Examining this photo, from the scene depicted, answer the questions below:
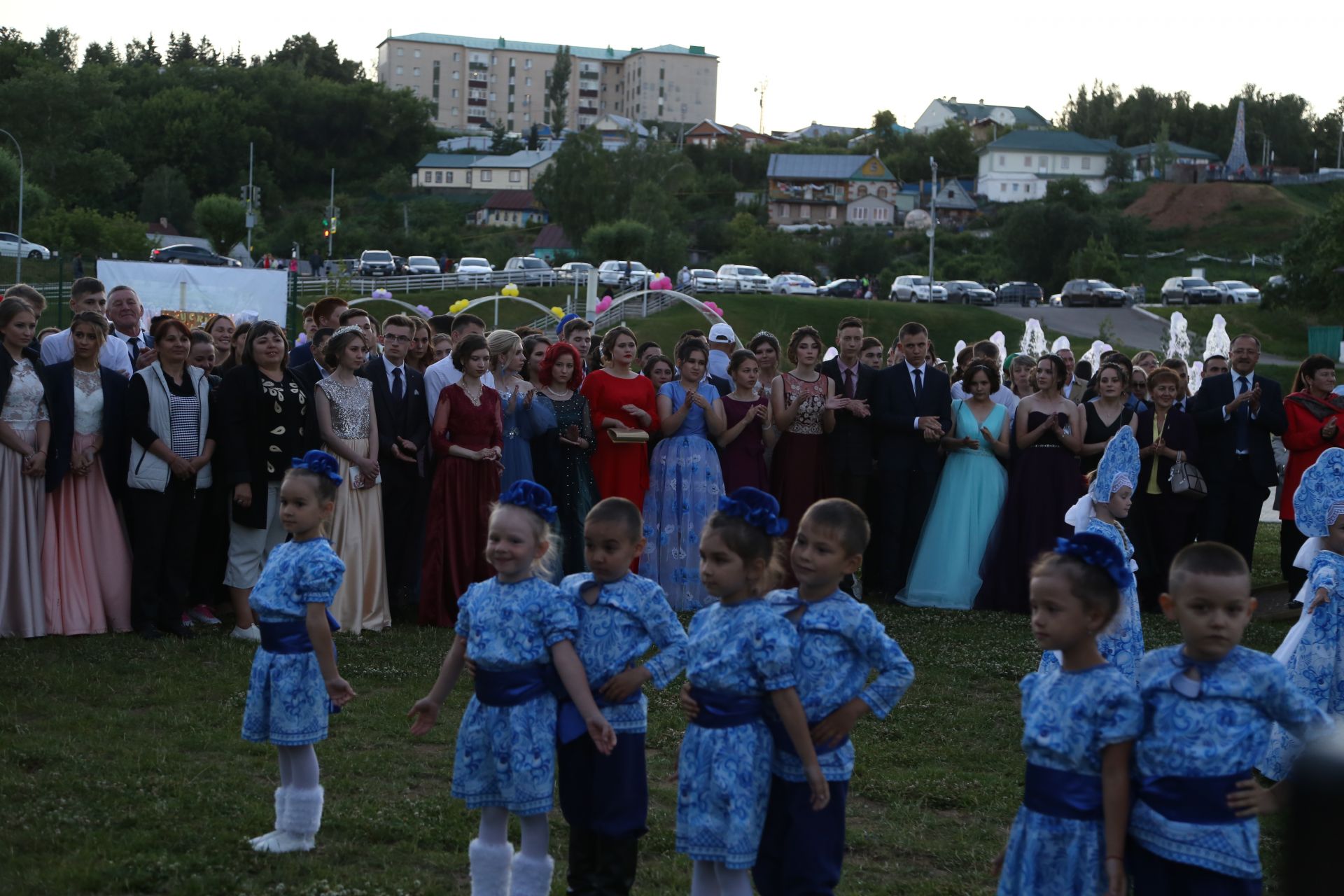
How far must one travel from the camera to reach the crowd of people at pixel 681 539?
3842 millimetres

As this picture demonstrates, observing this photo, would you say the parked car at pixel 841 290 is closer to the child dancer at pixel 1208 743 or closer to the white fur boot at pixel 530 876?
the white fur boot at pixel 530 876

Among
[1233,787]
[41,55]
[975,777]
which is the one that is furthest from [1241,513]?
[41,55]

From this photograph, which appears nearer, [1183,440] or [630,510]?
[630,510]

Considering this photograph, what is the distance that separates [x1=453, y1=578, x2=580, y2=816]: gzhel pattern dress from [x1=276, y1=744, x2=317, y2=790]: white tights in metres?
0.92

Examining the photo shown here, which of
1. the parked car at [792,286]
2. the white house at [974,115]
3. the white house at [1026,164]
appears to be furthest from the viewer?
the white house at [974,115]

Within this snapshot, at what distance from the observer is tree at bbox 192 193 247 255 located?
70.4 meters

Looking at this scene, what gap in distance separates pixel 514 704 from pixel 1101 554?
72.3 inches

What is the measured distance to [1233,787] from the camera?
3.67 meters

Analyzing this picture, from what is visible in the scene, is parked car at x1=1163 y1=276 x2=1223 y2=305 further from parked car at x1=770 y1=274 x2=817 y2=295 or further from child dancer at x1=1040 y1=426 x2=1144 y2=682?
child dancer at x1=1040 y1=426 x2=1144 y2=682

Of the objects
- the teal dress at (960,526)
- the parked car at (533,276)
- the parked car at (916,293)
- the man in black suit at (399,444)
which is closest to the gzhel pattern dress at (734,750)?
the man in black suit at (399,444)

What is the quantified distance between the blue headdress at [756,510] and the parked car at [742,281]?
52827mm

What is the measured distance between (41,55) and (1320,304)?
93321 mm

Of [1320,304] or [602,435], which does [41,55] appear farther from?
[602,435]

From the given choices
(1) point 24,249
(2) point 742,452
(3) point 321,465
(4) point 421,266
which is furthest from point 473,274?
(3) point 321,465
